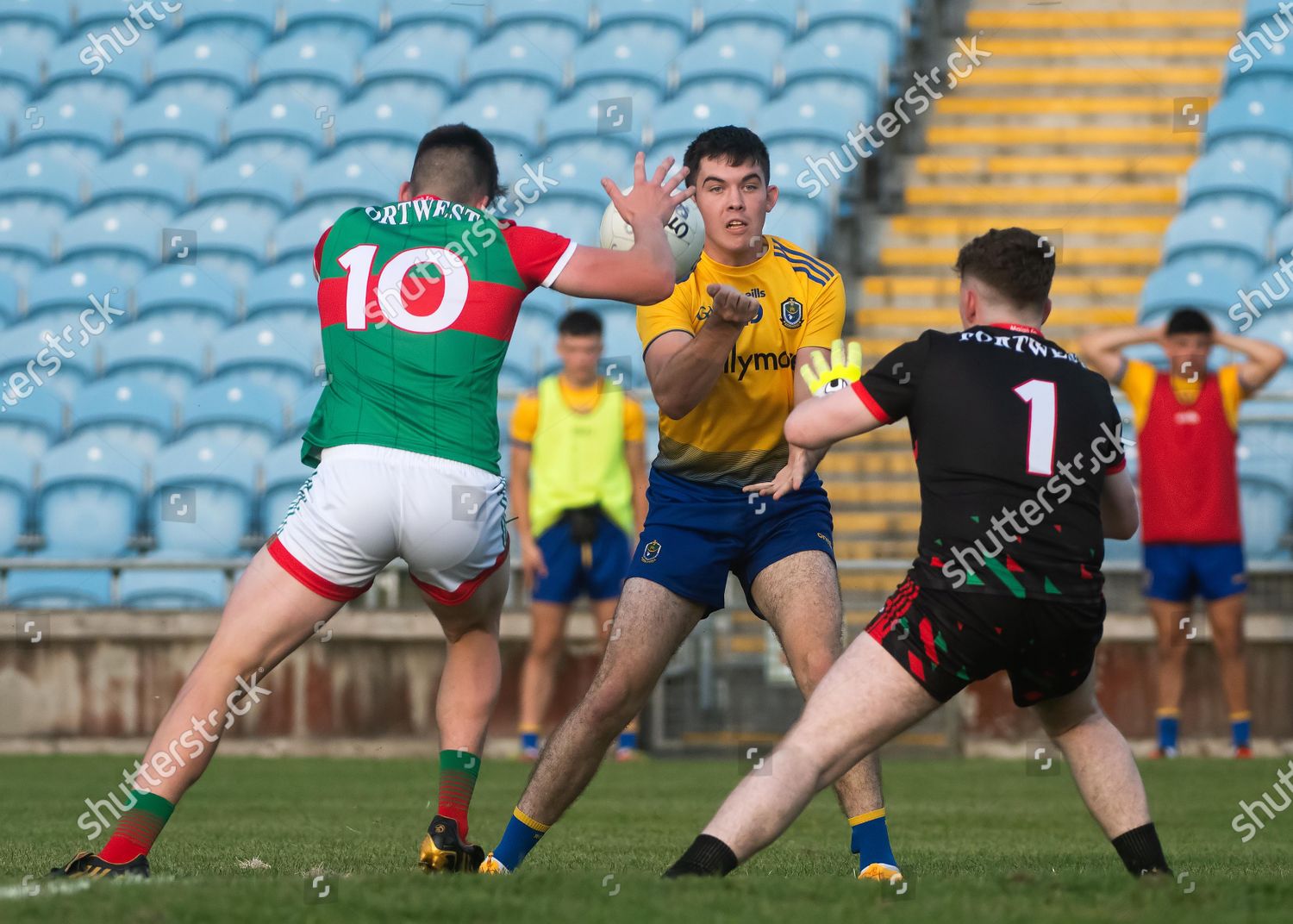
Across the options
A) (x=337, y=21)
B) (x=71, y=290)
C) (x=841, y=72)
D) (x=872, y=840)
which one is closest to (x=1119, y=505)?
(x=872, y=840)

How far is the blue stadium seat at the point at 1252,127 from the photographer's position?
1458 cm

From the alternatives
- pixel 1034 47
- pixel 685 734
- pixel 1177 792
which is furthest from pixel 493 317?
pixel 1034 47

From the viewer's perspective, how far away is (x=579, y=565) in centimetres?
1038

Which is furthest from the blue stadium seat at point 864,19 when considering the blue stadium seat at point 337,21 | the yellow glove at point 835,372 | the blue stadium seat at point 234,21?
the yellow glove at point 835,372

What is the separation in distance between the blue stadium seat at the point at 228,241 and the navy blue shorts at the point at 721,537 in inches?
420

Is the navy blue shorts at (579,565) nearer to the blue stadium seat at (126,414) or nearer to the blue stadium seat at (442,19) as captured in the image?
the blue stadium seat at (126,414)

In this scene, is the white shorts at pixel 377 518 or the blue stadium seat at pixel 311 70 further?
the blue stadium seat at pixel 311 70

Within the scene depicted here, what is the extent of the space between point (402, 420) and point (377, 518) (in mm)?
293

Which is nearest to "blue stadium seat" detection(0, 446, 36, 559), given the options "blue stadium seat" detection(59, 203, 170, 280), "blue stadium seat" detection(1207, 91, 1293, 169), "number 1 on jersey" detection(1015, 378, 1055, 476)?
"blue stadium seat" detection(59, 203, 170, 280)

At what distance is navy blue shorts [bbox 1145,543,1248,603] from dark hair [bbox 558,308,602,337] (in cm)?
375

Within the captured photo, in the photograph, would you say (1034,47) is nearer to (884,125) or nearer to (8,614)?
(884,125)

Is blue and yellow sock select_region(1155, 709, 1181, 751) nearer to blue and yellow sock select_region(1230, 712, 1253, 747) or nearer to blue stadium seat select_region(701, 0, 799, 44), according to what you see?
blue and yellow sock select_region(1230, 712, 1253, 747)

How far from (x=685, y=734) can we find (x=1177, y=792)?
361 centimetres

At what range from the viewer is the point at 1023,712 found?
35.2 ft
